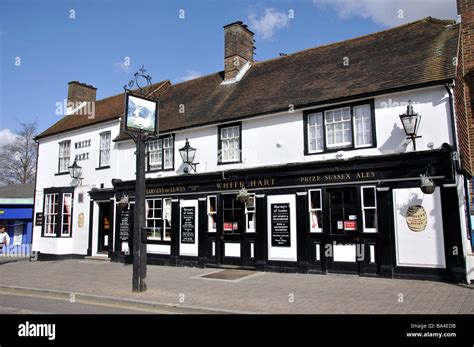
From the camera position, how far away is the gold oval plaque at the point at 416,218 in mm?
11508

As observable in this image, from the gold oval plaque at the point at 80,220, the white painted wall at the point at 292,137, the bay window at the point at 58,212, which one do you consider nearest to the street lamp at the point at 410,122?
the white painted wall at the point at 292,137

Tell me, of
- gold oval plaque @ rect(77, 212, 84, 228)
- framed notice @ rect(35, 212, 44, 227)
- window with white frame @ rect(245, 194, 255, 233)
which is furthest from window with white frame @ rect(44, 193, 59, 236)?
window with white frame @ rect(245, 194, 255, 233)

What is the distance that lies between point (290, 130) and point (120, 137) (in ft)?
29.0

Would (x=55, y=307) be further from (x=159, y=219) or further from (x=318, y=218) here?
(x=159, y=219)

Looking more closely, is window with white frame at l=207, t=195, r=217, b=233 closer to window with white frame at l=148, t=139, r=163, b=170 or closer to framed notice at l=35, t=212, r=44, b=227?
window with white frame at l=148, t=139, r=163, b=170

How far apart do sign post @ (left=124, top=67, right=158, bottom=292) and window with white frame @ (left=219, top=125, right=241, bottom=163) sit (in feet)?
15.2

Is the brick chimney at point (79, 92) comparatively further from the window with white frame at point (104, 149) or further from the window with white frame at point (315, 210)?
the window with white frame at point (315, 210)

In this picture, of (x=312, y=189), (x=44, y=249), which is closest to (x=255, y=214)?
(x=312, y=189)

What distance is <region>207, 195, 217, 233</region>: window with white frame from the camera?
52.1 feet

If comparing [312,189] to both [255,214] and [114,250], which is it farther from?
[114,250]

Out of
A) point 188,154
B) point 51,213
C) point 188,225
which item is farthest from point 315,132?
point 51,213

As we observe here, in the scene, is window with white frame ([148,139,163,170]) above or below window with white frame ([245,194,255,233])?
above

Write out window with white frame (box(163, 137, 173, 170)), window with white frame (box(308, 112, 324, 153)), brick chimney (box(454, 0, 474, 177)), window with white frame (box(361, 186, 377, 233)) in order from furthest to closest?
1. window with white frame (box(163, 137, 173, 170))
2. brick chimney (box(454, 0, 474, 177))
3. window with white frame (box(308, 112, 324, 153))
4. window with white frame (box(361, 186, 377, 233))
